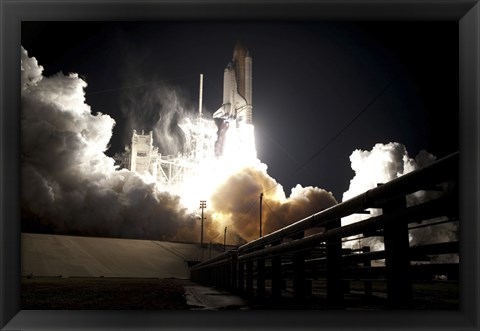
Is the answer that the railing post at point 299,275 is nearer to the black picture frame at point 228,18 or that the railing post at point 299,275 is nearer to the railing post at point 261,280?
the black picture frame at point 228,18

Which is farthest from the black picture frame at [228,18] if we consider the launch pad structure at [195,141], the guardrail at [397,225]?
the launch pad structure at [195,141]

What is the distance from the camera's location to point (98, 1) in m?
6.86

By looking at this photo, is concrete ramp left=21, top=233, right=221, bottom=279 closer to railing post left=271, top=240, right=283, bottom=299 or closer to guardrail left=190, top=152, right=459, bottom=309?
railing post left=271, top=240, right=283, bottom=299

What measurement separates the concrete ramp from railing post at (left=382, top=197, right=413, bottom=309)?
618cm

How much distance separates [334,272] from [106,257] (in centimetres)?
1324

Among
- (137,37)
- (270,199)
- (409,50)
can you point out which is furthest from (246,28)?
(270,199)

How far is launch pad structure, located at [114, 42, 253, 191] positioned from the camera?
519 inches

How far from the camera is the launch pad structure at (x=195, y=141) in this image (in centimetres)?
1317

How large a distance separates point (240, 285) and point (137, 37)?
194 inches

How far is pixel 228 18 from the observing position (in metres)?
7.04

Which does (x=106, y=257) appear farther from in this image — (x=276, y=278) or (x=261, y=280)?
(x=276, y=278)

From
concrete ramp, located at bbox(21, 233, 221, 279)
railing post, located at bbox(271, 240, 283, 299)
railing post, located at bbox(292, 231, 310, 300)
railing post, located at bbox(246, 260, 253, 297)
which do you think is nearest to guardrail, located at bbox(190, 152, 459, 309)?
railing post, located at bbox(292, 231, 310, 300)

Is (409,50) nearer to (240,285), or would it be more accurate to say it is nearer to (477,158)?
(477,158)

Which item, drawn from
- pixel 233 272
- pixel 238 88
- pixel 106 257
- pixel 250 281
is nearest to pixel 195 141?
pixel 238 88
